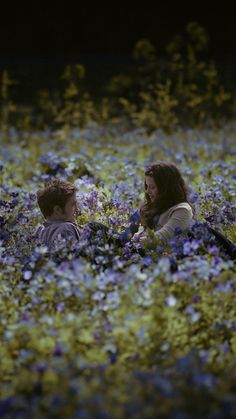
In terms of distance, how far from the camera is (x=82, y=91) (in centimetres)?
1507

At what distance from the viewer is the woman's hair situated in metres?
5.16

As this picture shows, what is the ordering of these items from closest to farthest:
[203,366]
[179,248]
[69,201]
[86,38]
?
1. [203,366]
2. [179,248]
3. [69,201]
4. [86,38]

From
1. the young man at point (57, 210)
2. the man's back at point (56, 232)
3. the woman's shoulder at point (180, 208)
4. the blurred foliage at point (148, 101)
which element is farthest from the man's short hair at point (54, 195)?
the blurred foliage at point (148, 101)

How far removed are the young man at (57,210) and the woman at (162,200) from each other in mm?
491

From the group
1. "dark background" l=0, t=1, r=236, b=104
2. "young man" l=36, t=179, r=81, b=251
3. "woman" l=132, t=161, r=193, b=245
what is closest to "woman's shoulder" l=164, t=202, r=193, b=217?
"woman" l=132, t=161, r=193, b=245

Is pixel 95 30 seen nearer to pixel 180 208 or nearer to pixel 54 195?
pixel 180 208

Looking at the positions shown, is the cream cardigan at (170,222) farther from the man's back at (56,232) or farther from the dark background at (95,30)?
the dark background at (95,30)

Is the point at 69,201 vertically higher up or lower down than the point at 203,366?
higher up

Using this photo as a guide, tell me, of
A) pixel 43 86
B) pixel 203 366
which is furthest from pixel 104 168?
pixel 43 86

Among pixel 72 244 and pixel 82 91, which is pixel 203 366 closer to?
pixel 72 244

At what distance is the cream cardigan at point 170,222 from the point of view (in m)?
4.87

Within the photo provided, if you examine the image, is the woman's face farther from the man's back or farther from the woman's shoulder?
the man's back

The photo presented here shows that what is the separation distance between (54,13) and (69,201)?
16246 mm

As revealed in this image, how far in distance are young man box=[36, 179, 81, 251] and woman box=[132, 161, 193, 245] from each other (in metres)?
0.49
